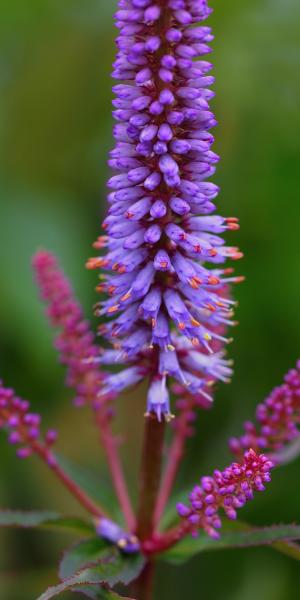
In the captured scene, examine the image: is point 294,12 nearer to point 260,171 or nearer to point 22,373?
point 260,171

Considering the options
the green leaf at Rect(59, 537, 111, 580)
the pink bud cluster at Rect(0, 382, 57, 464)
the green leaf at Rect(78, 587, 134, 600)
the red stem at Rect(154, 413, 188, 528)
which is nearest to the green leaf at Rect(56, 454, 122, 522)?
the red stem at Rect(154, 413, 188, 528)

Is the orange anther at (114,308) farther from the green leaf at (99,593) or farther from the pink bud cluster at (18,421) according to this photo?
the green leaf at (99,593)

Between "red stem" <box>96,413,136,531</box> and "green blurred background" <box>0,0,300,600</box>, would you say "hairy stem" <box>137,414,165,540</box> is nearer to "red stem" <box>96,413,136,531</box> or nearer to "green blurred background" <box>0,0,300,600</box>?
"red stem" <box>96,413,136,531</box>

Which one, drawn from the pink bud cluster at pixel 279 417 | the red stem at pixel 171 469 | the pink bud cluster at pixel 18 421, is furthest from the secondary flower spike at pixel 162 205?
the red stem at pixel 171 469

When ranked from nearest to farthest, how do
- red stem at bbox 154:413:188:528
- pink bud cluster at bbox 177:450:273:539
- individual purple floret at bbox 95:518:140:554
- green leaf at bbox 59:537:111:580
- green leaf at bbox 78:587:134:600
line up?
1. pink bud cluster at bbox 177:450:273:539
2. green leaf at bbox 78:587:134:600
3. green leaf at bbox 59:537:111:580
4. individual purple floret at bbox 95:518:140:554
5. red stem at bbox 154:413:188:528

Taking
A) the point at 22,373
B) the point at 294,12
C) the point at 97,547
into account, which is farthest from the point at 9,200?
the point at 97,547
